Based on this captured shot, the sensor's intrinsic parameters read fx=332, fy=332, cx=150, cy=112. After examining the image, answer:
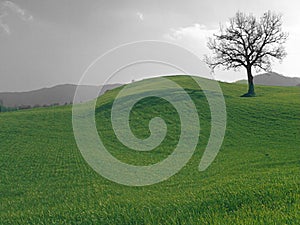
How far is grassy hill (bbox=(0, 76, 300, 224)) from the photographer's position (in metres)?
8.66

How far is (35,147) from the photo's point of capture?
27375 mm

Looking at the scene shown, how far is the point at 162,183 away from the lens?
14969 mm

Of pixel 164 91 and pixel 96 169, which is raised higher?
pixel 164 91

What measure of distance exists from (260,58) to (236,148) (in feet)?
145

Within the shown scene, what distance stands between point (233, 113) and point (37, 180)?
31.9 m

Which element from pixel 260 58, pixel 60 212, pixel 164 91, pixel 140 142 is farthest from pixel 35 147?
pixel 260 58

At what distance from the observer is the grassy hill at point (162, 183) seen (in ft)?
28.4

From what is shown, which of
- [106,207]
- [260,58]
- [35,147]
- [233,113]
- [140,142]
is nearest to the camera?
[106,207]

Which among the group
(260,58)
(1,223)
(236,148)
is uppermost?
(260,58)

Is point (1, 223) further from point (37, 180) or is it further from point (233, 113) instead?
point (233, 113)

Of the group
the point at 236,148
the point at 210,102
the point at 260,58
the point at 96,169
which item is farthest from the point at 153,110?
the point at 260,58

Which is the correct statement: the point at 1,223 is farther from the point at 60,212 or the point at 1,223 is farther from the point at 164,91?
the point at 164,91

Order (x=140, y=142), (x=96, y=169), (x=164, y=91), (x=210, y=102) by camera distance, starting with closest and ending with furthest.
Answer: (x=96, y=169) → (x=140, y=142) → (x=210, y=102) → (x=164, y=91)

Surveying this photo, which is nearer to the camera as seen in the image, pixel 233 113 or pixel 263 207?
pixel 263 207
